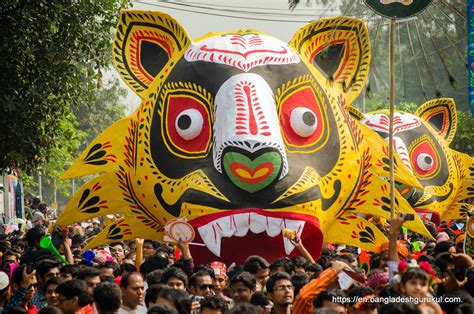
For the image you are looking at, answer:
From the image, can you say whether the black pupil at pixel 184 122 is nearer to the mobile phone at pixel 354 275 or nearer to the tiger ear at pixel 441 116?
the mobile phone at pixel 354 275

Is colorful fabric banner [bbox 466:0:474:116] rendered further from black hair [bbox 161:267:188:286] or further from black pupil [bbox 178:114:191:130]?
black hair [bbox 161:267:188:286]

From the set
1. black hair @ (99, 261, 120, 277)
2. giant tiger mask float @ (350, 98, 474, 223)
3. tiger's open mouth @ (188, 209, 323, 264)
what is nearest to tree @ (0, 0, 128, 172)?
tiger's open mouth @ (188, 209, 323, 264)

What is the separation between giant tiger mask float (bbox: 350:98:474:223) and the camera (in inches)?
761

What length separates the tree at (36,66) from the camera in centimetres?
1491

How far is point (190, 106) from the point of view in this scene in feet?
41.6

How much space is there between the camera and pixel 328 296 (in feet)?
25.2

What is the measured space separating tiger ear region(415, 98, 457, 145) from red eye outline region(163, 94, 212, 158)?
8.96m

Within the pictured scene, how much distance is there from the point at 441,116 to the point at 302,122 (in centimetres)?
892

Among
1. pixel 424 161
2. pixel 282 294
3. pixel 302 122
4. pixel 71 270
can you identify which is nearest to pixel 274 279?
pixel 282 294

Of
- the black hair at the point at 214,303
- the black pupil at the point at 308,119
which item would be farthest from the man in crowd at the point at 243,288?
the black pupil at the point at 308,119

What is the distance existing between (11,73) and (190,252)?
4.42m

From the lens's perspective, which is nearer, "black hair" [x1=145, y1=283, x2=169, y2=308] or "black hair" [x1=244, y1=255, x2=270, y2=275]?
"black hair" [x1=145, y1=283, x2=169, y2=308]

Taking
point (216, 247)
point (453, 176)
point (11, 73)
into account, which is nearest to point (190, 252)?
point (216, 247)

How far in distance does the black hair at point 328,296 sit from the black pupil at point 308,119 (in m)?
4.92
